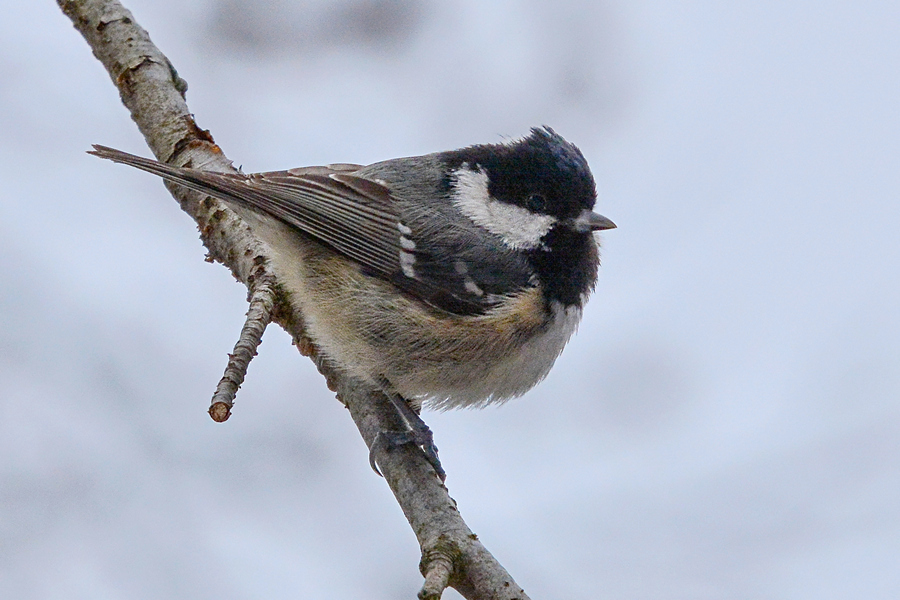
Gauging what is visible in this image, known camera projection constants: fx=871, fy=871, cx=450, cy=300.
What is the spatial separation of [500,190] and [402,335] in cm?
50

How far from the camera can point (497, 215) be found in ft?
8.19

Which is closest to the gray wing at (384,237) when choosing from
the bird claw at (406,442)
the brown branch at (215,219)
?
the brown branch at (215,219)

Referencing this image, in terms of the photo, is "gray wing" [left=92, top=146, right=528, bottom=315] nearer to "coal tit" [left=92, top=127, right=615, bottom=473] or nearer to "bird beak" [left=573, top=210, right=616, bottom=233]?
"coal tit" [left=92, top=127, right=615, bottom=473]

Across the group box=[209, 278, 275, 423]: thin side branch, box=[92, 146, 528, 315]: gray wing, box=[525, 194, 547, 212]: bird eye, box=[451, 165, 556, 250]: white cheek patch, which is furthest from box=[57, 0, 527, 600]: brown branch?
box=[525, 194, 547, 212]: bird eye

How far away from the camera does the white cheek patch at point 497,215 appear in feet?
8.11

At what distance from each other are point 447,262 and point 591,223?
1.37 feet

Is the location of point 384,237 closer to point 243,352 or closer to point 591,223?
point 591,223

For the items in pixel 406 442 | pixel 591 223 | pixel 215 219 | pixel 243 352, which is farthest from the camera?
pixel 215 219

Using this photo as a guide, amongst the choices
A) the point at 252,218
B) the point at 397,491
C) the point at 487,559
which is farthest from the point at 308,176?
the point at 487,559

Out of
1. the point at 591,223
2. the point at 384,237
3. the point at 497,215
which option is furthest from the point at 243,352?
the point at 591,223

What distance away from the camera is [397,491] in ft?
7.01

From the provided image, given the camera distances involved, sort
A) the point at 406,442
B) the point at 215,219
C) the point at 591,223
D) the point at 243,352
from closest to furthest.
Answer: the point at 243,352
the point at 406,442
the point at 591,223
the point at 215,219

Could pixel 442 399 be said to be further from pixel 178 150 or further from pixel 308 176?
pixel 178 150

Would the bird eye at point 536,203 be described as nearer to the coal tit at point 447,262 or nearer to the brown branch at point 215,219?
the coal tit at point 447,262
